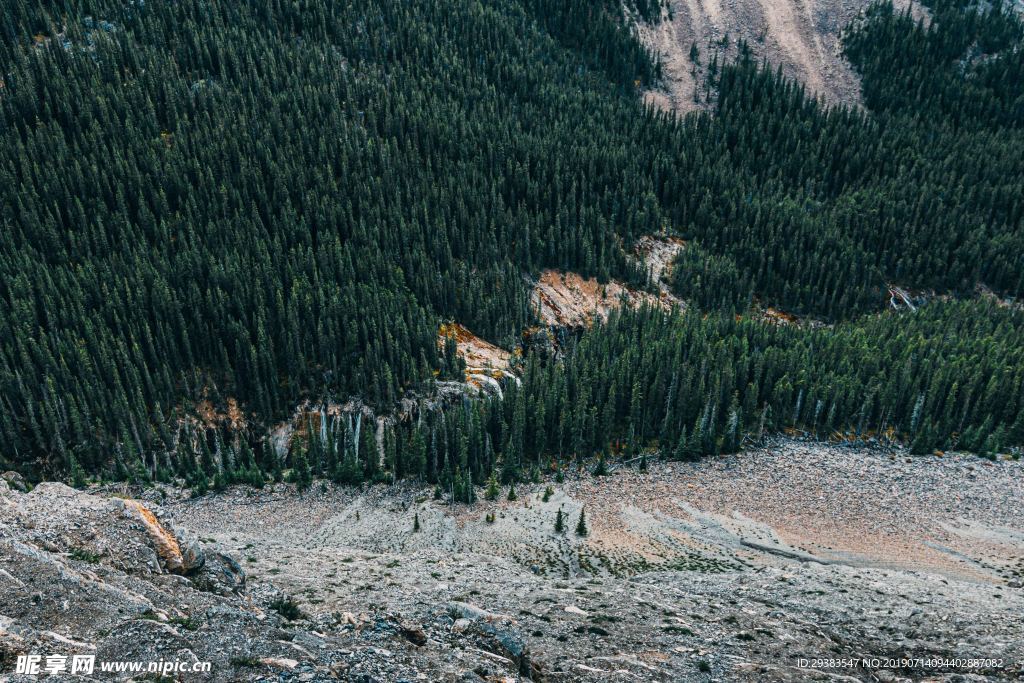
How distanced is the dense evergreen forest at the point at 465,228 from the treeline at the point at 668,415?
0.45 m

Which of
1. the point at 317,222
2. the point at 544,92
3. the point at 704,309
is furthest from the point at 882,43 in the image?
the point at 317,222

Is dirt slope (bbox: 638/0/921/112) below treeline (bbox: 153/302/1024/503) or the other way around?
the other way around

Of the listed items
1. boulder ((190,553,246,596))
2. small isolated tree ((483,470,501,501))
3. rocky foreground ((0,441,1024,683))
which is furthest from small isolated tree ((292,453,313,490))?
boulder ((190,553,246,596))

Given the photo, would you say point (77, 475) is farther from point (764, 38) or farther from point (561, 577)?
point (764, 38)

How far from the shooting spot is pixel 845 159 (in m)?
158

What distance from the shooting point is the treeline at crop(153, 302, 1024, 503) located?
68125 millimetres

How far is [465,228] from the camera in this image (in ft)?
388

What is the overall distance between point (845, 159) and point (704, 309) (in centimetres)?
6771

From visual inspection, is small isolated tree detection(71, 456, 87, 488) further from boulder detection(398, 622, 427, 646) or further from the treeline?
boulder detection(398, 622, 427, 646)

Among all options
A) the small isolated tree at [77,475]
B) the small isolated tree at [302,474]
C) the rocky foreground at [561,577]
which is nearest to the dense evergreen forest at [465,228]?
the small isolated tree at [77,475]

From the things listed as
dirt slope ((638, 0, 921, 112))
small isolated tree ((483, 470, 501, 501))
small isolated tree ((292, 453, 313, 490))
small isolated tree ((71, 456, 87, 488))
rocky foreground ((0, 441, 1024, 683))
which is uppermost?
dirt slope ((638, 0, 921, 112))

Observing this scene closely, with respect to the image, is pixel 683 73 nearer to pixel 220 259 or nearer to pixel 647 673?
pixel 220 259

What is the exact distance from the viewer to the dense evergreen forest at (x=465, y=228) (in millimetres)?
74750

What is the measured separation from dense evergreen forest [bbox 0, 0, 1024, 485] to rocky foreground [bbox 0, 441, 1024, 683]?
23.9 feet
